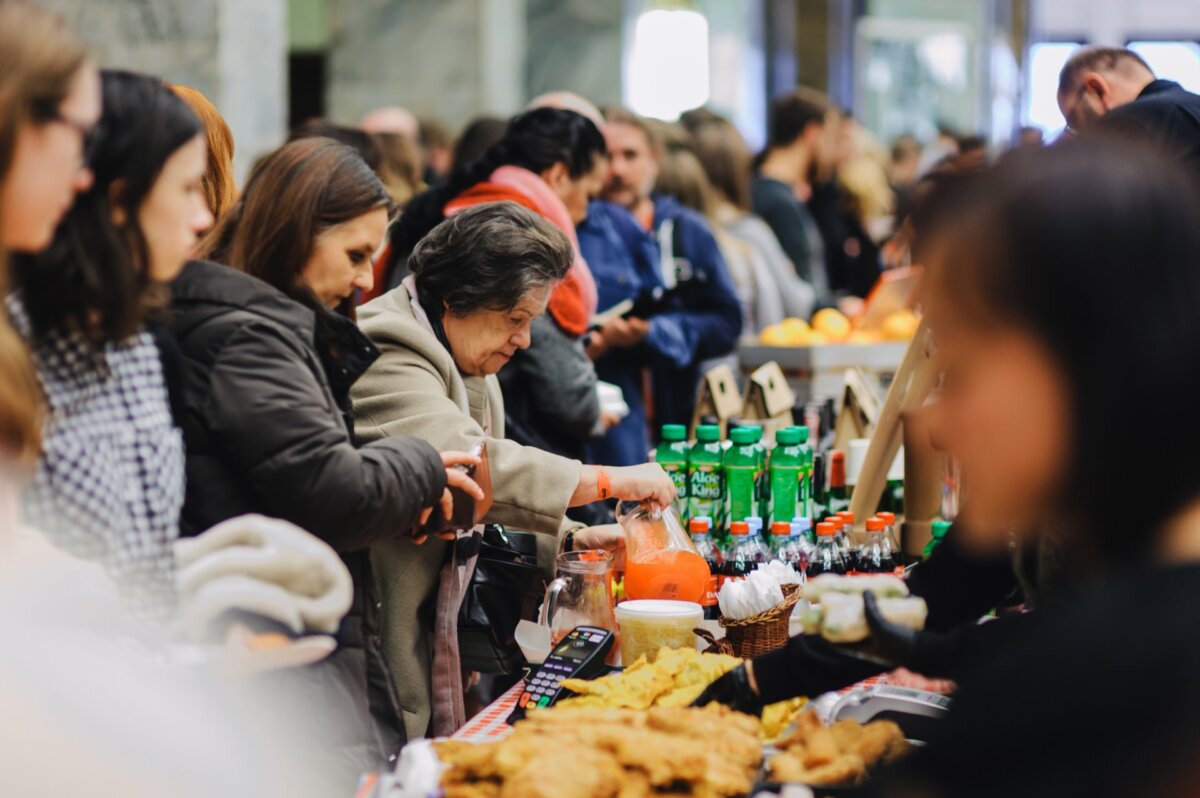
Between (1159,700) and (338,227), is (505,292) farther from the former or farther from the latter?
(1159,700)

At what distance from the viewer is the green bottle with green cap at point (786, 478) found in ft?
11.5

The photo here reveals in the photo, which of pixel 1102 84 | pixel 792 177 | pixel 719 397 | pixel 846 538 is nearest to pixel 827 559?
pixel 846 538

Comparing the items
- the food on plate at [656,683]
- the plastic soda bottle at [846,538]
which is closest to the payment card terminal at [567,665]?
the food on plate at [656,683]

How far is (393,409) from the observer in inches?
118

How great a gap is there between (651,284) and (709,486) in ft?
7.19

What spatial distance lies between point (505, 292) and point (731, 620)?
886mm

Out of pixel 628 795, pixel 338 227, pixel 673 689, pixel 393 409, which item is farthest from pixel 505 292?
pixel 628 795

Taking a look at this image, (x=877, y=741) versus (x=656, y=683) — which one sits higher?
(x=877, y=741)

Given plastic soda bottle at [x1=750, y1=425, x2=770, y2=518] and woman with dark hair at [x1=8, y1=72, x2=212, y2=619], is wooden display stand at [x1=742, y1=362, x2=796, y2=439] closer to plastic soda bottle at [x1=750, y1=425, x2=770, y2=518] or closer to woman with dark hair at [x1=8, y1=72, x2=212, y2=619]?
plastic soda bottle at [x1=750, y1=425, x2=770, y2=518]

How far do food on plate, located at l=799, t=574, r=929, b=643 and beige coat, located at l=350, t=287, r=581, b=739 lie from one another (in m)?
1.10

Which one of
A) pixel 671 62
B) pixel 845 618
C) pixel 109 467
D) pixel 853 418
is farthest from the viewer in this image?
pixel 671 62

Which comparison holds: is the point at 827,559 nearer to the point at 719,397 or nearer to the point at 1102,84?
the point at 719,397

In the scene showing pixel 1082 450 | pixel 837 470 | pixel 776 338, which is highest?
pixel 1082 450

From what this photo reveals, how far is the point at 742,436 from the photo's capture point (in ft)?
11.5
